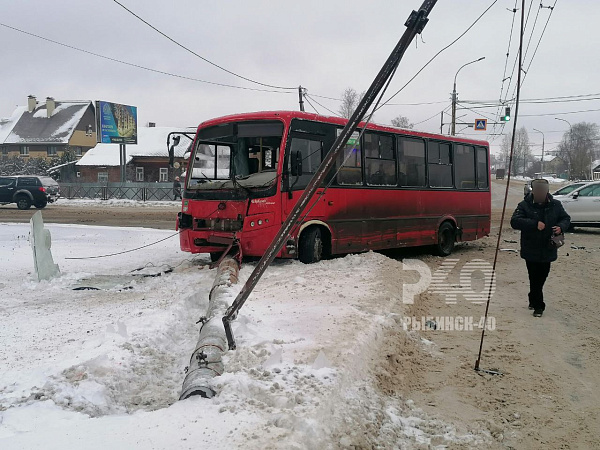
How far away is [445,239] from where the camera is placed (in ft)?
43.3

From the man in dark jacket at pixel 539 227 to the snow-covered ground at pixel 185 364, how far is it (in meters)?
1.84

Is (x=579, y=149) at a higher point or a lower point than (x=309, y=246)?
higher

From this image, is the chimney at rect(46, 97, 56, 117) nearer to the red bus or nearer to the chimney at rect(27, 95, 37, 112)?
the chimney at rect(27, 95, 37, 112)

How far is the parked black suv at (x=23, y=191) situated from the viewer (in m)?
28.8

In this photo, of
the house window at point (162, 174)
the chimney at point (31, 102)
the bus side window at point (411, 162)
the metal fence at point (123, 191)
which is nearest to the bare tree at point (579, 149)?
→ the house window at point (162, 174)

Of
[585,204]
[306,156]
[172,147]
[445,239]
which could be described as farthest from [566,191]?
[172,147]

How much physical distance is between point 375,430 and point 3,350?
11.6ft

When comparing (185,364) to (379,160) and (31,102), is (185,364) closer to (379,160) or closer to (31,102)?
(379,160)

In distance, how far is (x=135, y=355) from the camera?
184 inches

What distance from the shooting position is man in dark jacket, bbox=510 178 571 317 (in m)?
6.64

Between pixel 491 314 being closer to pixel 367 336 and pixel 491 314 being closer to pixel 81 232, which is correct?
pixel 367 336

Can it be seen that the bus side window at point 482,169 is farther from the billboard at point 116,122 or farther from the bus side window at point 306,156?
the billboard at point 116,122

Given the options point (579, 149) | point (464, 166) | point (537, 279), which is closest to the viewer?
point (537, 279)

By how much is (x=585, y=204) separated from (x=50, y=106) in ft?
229
